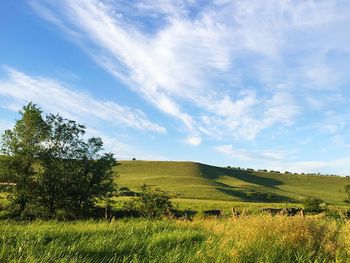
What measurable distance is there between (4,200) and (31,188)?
202 inches

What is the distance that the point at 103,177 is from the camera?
1732 inches

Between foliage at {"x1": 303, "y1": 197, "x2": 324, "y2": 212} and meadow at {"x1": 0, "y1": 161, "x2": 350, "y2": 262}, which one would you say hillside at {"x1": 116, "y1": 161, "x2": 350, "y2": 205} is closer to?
foliage at {"x1": 303, "y1": 197, "x2": 324, "y2": 212}

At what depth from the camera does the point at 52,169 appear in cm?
4250

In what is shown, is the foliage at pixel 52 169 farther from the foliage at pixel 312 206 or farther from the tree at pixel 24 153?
the foliage at pixel 312 206

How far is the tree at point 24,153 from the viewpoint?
40688 mm

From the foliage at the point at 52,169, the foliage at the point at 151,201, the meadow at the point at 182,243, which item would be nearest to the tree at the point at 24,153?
the foliage at the point at 52,169

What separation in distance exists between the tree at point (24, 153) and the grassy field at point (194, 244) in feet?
104

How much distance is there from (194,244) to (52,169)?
35.0 m

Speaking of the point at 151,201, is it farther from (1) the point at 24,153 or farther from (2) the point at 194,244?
(2) the point at 194,244

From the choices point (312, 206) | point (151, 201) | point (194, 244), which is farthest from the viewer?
point (312, 206)

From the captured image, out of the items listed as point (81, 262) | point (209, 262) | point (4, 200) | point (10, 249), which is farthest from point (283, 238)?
point (4, 200)

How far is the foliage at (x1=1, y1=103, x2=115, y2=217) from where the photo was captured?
134 ft

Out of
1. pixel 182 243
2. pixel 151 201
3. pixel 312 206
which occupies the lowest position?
pixel 182 243

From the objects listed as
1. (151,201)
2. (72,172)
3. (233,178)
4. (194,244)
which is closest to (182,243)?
(194,244)
